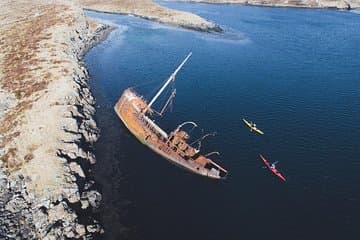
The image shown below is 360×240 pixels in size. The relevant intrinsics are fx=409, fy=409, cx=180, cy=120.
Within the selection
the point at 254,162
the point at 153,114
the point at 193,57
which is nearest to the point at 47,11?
the point at 193,57

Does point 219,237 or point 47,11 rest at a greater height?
point 47,11

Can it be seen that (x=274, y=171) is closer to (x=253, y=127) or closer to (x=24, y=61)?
(x=253, y=127)

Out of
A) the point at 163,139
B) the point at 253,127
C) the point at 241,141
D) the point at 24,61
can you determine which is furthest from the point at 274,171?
the point at 24,61

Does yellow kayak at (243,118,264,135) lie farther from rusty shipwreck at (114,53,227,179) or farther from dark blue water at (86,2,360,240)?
rusty shipwreck at (114,53,227,179)

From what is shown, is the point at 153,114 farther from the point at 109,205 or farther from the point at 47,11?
the point at 47,11

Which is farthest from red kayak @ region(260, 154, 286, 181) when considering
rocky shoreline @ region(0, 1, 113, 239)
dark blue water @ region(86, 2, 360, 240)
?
rocky shoreline @ region(0, 1, 113, 239)

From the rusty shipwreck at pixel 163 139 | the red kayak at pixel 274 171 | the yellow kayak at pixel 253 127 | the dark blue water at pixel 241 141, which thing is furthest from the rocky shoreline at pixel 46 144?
the yellow kayak at pixel 253 127
